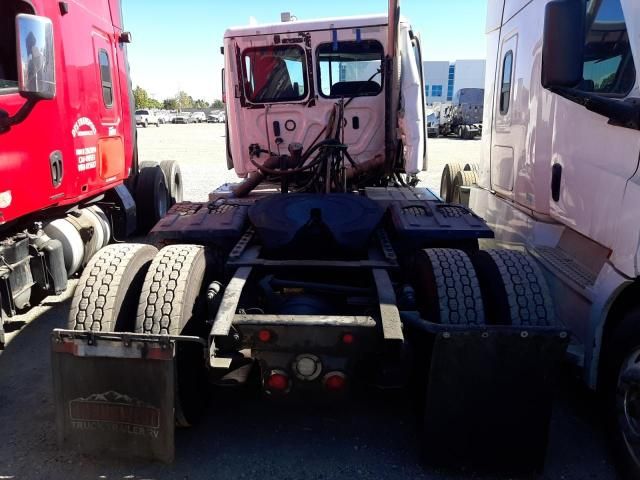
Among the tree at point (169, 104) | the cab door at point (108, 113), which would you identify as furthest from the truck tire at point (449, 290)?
the tree at point (169, 104)

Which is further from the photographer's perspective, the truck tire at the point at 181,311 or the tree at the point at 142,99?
the tree at the point at 142,99

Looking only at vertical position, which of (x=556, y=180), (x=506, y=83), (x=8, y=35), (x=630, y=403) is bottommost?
(x=630, y=403)

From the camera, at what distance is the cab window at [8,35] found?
3.70 m

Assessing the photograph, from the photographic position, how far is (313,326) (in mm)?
→ 2346

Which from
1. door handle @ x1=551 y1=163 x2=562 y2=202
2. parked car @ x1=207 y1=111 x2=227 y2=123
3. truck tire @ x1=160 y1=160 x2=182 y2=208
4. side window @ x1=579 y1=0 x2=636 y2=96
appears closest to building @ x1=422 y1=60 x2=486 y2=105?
parked car @ x1=207 y1=111 x2=227 y2=123

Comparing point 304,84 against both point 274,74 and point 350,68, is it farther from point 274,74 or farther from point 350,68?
point 350,68

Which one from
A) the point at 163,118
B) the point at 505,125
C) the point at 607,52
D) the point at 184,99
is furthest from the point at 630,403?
the point at 184,99

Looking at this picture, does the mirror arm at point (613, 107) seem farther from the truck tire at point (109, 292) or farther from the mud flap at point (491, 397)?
the truck tire at point (109, 292)

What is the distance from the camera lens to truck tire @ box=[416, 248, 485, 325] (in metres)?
2.63

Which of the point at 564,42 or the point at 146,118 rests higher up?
the point at 146,118

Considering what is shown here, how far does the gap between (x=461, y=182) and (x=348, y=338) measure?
18.3ft

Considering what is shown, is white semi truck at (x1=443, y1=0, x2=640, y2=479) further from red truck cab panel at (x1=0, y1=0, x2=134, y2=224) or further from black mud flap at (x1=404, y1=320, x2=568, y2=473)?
red truck cab panel at (x1=0, y1=0, x2=134, y2=224)

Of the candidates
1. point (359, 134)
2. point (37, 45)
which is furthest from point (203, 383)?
point (359, 134)

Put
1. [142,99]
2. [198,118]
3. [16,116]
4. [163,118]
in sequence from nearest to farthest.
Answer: [16,116], [163,118], [198,118], [142,99]
